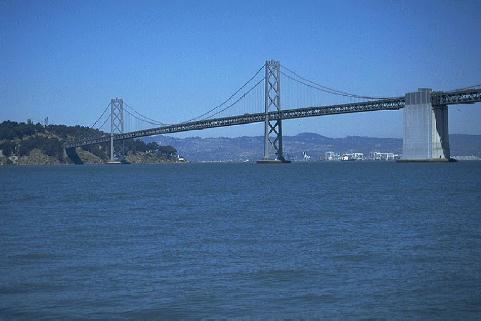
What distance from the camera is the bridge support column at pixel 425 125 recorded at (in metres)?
62.4

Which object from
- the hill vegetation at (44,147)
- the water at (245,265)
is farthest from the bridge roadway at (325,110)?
the water at (245,265)

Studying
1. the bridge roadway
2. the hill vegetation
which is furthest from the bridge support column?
the hill vegetation

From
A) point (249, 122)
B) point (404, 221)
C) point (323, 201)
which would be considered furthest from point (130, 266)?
point (249, 122)

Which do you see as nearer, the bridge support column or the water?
the water

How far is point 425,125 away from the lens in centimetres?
6244

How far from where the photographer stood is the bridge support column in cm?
6244

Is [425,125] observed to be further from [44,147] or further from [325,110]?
[44,147]

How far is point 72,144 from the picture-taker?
367 feet

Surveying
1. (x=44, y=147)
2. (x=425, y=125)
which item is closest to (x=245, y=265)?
(x=425, y=125)

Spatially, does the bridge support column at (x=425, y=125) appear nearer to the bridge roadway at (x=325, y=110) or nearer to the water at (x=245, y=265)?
the bridge roadway at (x=325, y=110)

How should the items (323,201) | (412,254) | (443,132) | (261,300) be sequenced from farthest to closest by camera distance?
(443,132)
(323,201)
(412,254)
(261,300)

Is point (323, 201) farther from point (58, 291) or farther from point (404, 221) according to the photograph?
point (58, 291)

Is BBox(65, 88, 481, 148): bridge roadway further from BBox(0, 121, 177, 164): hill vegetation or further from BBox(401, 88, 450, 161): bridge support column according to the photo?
BBox(0, 121, 177, 164): hill vegetation

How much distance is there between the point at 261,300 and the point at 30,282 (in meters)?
3.46
